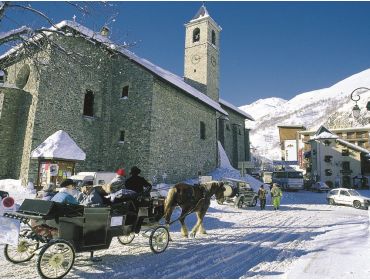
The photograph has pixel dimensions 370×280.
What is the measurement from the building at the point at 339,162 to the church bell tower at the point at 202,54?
21.4 metres

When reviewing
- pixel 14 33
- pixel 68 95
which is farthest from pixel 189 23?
pixel 14 33

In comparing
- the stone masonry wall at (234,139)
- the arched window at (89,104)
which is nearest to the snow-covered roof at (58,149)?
the arched window at (89,104)

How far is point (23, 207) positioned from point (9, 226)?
0.48 metres

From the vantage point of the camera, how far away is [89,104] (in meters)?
21.2

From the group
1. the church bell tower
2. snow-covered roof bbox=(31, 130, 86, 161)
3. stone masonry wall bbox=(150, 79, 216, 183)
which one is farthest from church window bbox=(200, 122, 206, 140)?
snow-covered roof bbox=(31, 130, 86, 161)

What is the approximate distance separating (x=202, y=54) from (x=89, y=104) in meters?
17.8

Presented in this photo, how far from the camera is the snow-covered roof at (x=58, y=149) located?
52.8 ft

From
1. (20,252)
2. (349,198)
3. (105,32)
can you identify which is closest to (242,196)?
(349,198)

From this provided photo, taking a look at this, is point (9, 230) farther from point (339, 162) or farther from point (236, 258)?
point (339, 162)

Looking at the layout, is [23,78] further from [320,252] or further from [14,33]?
[320,252]

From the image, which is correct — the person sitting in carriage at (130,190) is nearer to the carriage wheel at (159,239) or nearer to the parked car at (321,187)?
the carriage wheel at (159,239)

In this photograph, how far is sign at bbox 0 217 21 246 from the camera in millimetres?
4770

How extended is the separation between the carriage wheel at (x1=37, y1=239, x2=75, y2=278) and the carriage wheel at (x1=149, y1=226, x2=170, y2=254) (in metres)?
1.92

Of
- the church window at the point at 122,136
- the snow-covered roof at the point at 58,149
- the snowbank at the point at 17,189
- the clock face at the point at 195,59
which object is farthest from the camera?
the clock face at the point at 195,59
